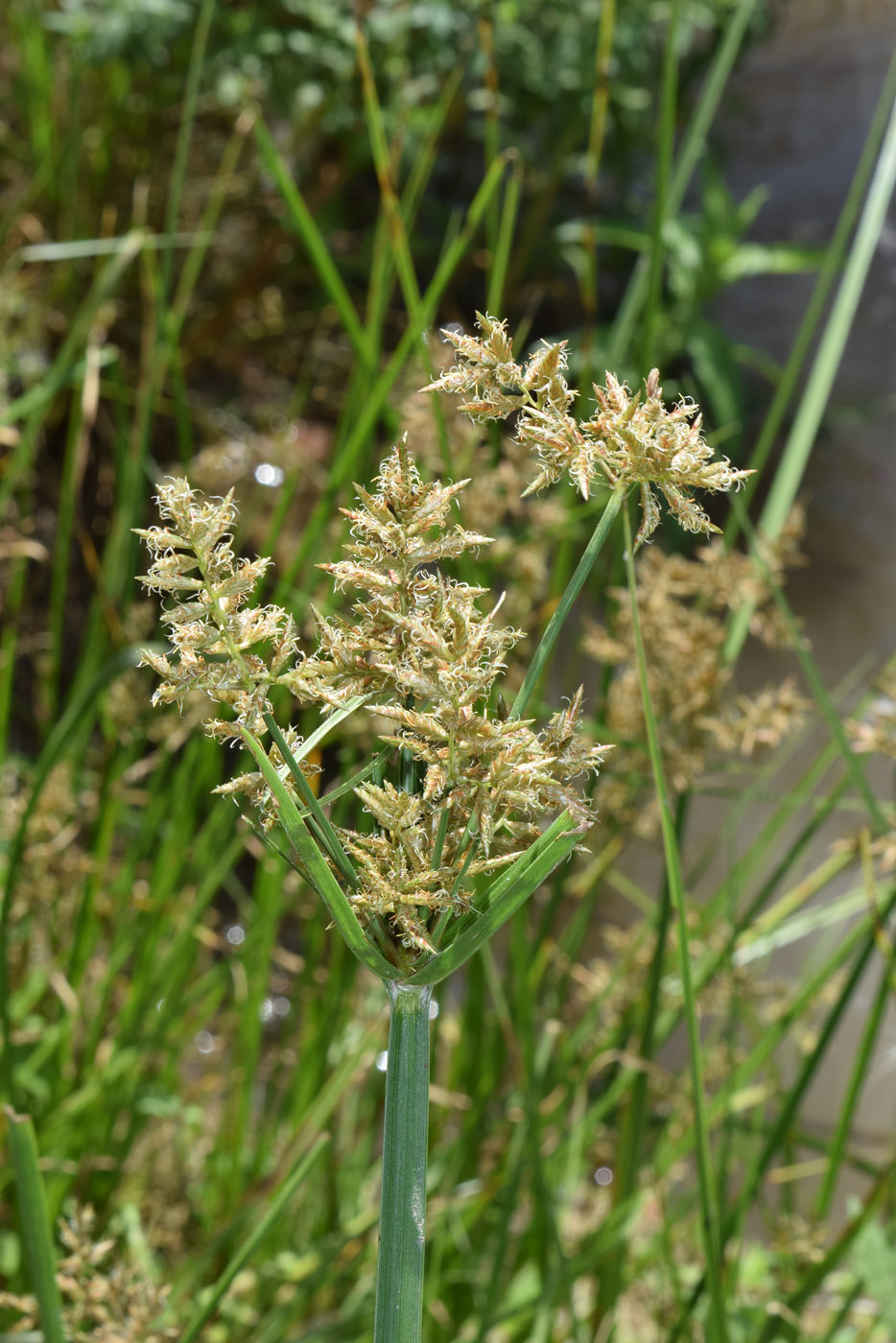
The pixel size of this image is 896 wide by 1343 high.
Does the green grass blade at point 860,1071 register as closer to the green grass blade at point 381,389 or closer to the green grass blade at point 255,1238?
the green grass blade at point 255,1238

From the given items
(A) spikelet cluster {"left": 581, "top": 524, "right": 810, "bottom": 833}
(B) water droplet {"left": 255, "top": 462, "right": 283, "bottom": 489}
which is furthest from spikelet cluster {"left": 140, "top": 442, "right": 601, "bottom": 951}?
(B) water droplet {"left": 255, "top": 462, "right": 283, "bottom": 489}

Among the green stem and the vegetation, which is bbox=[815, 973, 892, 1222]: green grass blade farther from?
the green stem

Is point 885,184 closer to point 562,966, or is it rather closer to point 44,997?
point 562,966

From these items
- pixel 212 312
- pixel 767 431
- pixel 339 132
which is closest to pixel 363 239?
pixel 339 132

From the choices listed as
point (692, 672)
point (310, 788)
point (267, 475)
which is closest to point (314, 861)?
point (310, 788)

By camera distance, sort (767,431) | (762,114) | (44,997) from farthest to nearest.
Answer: (762,114), (44,997), (767,431)

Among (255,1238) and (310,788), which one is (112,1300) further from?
(310,788)
